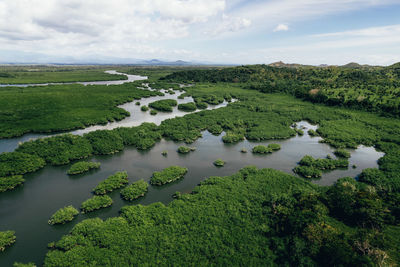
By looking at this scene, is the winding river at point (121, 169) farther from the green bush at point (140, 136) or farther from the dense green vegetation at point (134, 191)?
the green bush at point (140, 136)

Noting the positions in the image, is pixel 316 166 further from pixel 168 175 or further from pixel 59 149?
pixel 59 149

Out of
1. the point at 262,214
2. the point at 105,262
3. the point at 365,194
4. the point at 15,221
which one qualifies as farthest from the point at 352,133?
the point at 15,221

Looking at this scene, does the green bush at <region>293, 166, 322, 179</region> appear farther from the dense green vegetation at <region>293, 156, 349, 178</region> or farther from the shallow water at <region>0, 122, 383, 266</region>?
the shallow water at <region>0, 122, 383, 266</region>

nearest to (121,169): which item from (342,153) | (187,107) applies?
(342,153)

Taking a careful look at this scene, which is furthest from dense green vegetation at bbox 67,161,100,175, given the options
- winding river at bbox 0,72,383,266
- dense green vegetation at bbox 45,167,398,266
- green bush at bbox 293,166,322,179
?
green bush at bbox 293,166,322,179

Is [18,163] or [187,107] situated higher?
[187,107]

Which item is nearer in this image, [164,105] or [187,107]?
[164,105]
